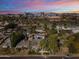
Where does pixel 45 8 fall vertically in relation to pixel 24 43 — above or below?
above

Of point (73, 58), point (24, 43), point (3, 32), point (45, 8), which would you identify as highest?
point (45, 8)

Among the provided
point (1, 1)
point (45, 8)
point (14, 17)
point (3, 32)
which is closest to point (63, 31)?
point (45, 8)

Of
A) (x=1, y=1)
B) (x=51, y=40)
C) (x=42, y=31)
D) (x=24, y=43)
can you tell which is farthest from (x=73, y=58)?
(x=1, y=1)

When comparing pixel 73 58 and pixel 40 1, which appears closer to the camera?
pixel 73 58

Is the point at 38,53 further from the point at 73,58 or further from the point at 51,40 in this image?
the point at 73,58

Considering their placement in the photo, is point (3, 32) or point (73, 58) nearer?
point (73, 58)

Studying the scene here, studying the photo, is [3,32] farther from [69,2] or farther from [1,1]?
[69,2]

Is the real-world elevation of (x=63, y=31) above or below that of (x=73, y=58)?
above

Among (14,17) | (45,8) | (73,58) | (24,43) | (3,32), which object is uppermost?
(45,8)

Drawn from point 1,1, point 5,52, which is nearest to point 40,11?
point 1,1
